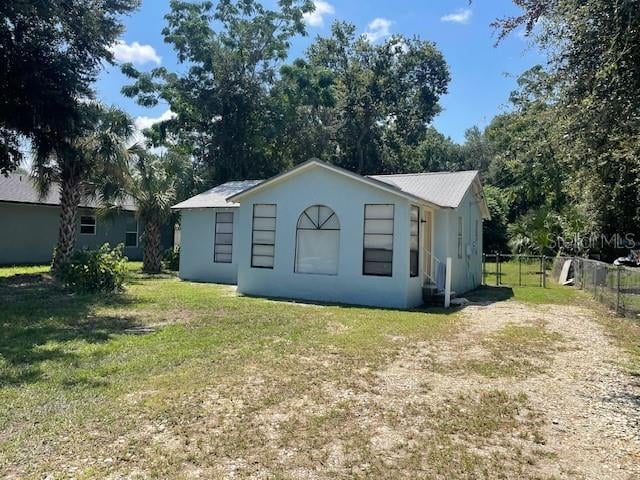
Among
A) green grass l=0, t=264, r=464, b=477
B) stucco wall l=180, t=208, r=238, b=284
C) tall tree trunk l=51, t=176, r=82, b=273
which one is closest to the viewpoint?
green grass l=0, t=264, r=464, b=477

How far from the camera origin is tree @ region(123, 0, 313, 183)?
28406 mm

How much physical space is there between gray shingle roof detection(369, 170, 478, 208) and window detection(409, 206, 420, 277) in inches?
33.5

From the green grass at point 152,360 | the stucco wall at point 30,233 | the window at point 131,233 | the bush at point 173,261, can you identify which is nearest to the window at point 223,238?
the green grass at point 152,360

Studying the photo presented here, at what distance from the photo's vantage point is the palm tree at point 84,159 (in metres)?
15.5

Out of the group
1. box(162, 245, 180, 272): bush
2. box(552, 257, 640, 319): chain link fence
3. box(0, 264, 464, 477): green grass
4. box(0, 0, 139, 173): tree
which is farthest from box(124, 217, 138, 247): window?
box(552, 257, 640, 319): chain link fence

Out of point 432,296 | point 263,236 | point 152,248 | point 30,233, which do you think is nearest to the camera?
point 432,296

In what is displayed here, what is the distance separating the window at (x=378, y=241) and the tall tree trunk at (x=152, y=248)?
10.9 meters

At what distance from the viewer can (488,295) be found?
51.5 ft

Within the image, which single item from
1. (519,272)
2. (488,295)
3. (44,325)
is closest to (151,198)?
(44,325)

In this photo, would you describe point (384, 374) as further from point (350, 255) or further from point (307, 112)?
point (307, 112)

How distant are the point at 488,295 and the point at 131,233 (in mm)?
19710

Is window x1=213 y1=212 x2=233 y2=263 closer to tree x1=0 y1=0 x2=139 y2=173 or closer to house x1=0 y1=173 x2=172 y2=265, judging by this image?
tree x1=0 y1=0 x2=139 y2=173

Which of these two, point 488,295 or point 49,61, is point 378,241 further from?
point 49,61

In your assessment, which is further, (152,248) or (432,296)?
(152,248)
